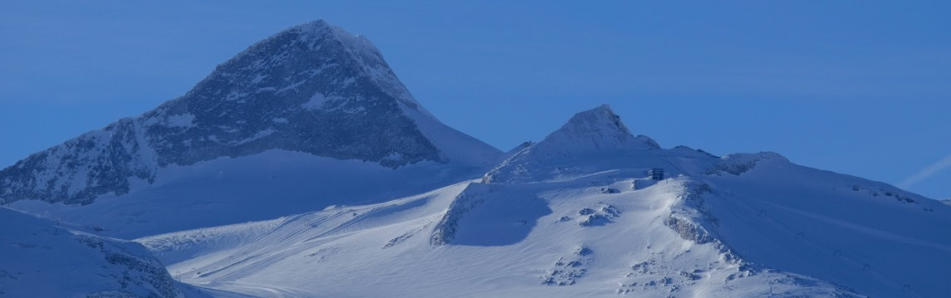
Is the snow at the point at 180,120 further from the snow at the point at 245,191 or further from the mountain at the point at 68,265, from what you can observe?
the mountain at the point at 68,265

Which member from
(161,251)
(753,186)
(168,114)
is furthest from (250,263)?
(168,114)

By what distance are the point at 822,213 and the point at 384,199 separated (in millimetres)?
31537

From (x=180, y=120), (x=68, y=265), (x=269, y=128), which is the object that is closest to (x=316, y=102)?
(x=269, y=128)

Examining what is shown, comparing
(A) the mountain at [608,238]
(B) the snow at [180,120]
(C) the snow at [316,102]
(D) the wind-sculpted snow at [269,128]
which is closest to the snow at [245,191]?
(D) the wind-sculpted snow at [269,128]

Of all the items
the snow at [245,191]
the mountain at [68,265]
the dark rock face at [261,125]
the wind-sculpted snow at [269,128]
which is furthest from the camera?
the dark rock face at [261,125]

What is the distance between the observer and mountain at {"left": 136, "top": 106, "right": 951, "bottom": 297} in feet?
269

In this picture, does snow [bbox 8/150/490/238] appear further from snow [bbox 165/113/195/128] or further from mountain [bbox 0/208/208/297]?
mountain [bbox 0/208/208/297]

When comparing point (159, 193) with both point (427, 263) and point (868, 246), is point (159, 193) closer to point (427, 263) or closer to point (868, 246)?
point (427, 263)

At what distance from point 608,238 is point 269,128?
175 feet

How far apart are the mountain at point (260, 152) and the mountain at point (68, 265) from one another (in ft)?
145

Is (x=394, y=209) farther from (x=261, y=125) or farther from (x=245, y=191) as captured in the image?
(x=261, y=125)

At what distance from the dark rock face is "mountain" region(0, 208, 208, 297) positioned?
55.1 meters

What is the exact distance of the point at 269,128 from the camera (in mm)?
136000

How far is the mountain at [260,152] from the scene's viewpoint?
4818 inches
